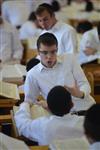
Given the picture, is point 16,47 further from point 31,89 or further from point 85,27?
point 31,89

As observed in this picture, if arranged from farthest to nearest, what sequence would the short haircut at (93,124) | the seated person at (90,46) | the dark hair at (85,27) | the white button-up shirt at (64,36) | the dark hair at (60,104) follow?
1. the dark hair at (85,27)
2. the seated person at (90,46)
3. the white button-up shirt at (64,36)
4. the dark hair at (60,104)
5. the short haircut at (93,124)

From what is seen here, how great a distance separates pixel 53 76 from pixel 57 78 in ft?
0.11

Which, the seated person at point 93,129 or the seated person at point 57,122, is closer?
the seated person at point 93,129

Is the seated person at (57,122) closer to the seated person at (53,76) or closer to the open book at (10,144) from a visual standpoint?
the open book at (10,144)

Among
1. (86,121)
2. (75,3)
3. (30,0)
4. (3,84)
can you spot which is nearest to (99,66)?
(3,84)

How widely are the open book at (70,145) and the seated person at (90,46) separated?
7.48 ft

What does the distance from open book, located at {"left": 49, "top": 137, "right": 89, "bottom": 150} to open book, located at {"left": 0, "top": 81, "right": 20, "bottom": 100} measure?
971 millimetres

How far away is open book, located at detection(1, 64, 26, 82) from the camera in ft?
11.4

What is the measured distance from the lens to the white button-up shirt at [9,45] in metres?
4.61

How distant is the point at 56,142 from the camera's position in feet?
6.84

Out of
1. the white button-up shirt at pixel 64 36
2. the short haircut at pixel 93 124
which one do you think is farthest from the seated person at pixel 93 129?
the white button-up shirt at pixel 64 36

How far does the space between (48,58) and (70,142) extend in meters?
0.88

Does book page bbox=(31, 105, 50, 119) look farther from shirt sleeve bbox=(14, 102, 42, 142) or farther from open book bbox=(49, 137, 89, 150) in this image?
open book bbox=(49, 137, 89, 150)

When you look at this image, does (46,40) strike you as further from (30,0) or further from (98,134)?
(30,0)
